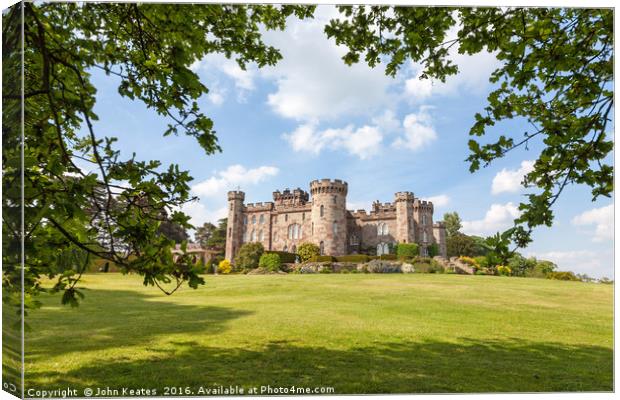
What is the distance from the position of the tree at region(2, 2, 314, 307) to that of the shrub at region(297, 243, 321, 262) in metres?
19.6

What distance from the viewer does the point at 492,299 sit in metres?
12.0

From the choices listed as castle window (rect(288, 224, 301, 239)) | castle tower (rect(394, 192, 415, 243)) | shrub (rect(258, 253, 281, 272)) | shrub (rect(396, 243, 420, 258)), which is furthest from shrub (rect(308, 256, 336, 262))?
shrub (rect(258, 253, 281, 272))

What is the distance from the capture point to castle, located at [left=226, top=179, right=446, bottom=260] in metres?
21.0

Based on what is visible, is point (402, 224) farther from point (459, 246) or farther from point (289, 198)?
point (289, 198)

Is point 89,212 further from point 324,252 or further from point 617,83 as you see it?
point 324,252

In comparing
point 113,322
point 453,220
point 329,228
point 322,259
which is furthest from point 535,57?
point 329,228

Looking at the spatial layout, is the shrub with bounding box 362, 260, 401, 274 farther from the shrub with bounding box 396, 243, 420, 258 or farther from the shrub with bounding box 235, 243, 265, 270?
the shrub with bounding box 235, 243, 265, 270

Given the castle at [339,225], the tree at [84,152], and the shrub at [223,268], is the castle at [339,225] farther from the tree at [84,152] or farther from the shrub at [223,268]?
the tree at [84,152]

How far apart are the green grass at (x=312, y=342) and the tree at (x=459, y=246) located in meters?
12.2

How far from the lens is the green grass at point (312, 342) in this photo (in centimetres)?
507

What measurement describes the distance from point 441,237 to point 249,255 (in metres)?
15.5

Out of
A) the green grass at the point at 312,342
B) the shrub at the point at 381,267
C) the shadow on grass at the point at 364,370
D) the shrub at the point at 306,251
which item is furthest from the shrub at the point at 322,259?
the shadow on grass at the point at 364,370

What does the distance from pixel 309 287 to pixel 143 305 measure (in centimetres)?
543

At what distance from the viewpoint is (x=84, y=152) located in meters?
4.57
